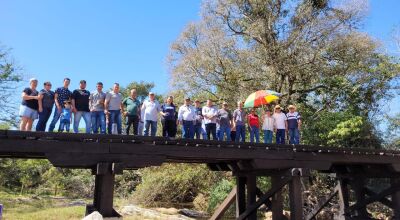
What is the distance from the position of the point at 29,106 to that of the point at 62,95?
735 millimetres

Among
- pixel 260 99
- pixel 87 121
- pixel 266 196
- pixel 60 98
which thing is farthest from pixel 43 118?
pixel 260 99

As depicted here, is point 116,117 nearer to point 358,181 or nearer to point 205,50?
point 358,181

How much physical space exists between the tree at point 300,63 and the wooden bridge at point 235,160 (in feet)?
23.8

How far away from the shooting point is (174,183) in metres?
23.9

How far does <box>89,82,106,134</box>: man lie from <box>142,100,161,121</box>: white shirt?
1079 millimetres

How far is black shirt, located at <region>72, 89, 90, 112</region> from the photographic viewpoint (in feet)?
28.2

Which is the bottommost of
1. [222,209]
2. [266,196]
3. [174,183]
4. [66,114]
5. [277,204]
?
[174,183]

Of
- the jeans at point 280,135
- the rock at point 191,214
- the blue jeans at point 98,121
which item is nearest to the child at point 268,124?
the jeans at point 280,135

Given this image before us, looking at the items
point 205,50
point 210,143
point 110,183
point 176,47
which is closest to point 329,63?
point 205,50

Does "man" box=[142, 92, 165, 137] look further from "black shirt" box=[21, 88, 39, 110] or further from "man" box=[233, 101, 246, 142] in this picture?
"black shirt" box=[21, 88, 39, 110]

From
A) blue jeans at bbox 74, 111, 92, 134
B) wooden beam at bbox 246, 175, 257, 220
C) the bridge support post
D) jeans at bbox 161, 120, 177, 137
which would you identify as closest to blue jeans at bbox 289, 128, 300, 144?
wooden beam at bbox 246, 175, 257, 220

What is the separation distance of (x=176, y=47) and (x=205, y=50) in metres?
2.85

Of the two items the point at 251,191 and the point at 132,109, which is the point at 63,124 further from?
the point at 251,191

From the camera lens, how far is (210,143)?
30.2 feet
